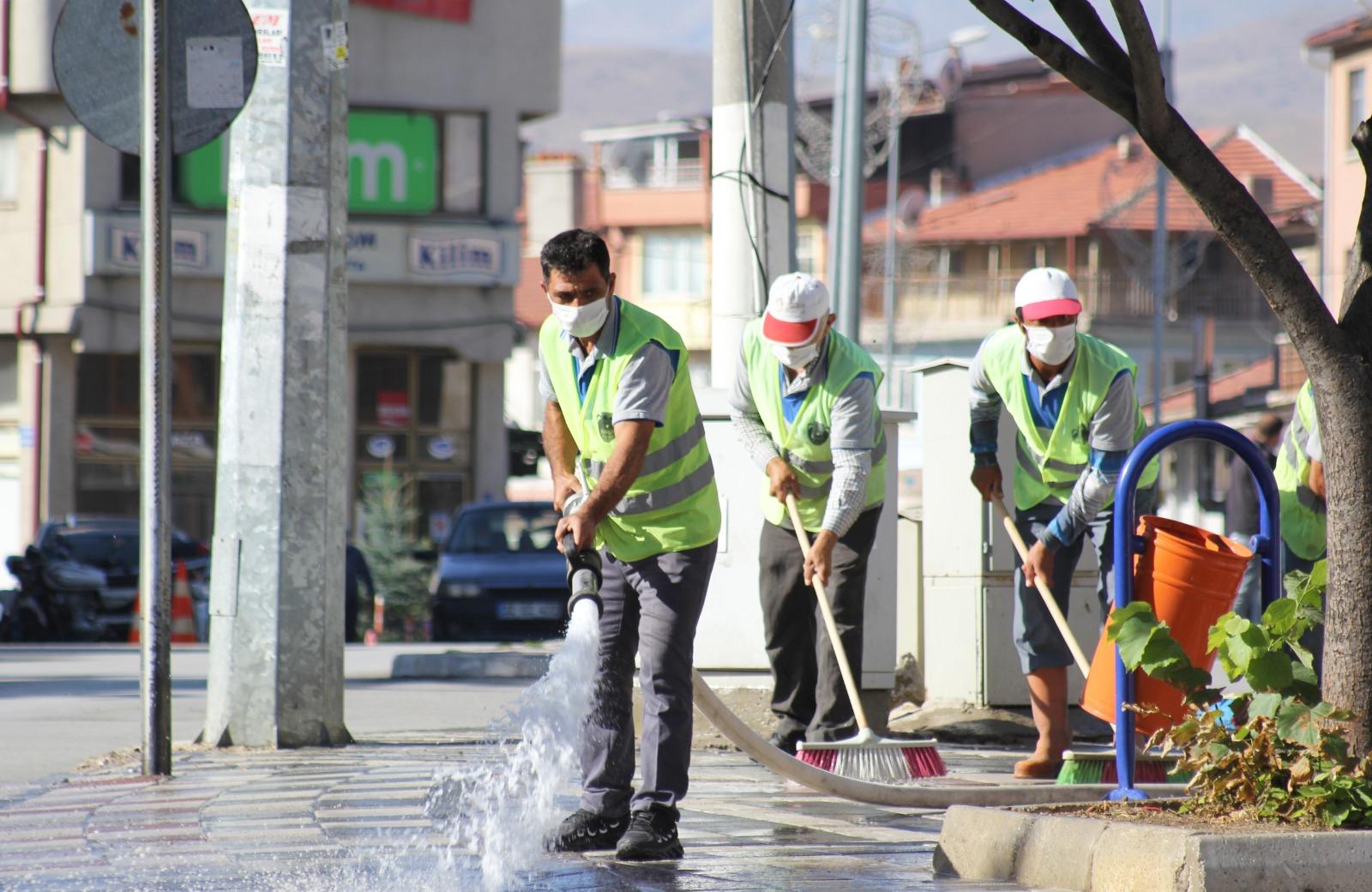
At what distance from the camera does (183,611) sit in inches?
778

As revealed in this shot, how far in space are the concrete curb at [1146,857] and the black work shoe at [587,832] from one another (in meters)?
0.99

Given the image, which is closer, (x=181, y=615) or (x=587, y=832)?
(x=587, y=832)

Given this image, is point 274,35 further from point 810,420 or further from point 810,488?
point 810,488

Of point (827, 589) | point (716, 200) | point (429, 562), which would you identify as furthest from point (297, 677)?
point (429, 562)

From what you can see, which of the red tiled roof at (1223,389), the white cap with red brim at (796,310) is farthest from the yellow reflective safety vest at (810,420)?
the red tiled roof at (1223,389)

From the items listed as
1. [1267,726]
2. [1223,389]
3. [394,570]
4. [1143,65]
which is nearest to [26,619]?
[394,570]

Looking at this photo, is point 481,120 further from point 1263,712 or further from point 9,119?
point 1263,712

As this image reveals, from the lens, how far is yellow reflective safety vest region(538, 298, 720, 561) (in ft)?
19.3

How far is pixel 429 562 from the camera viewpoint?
26.2m

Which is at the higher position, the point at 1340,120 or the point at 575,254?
the point at 1340,120

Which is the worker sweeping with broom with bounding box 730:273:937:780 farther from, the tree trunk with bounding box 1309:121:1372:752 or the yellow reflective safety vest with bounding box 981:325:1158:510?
the tree trunk with bounding box 1309:121:1372:752

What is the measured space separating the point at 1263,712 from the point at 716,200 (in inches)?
202

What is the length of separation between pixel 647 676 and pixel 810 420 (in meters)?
2.02

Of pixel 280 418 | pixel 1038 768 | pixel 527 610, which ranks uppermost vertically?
pixel 280 418
